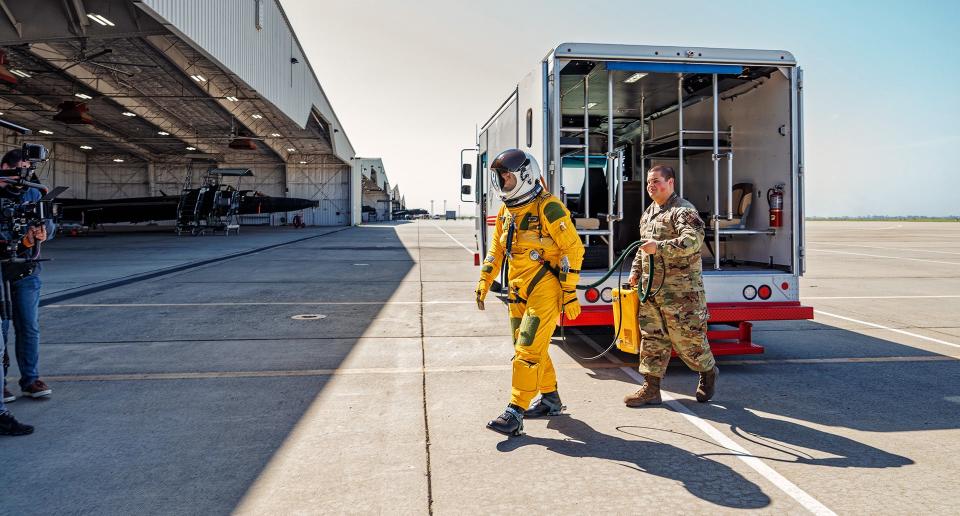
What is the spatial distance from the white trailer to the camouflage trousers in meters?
Answer: 1.07

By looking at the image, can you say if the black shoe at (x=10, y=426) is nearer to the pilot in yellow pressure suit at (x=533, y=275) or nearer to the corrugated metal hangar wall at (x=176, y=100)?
the pilot in yellow pressure suit at (x=533, y=275)

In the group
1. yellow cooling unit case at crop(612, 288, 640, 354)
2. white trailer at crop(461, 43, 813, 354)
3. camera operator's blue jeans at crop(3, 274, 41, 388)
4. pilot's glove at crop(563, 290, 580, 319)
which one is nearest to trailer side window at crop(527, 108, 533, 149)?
white trailer at crop(461, 43, 813, 354)

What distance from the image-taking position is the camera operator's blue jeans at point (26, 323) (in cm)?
452

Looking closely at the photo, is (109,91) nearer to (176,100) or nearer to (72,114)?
(72,114)

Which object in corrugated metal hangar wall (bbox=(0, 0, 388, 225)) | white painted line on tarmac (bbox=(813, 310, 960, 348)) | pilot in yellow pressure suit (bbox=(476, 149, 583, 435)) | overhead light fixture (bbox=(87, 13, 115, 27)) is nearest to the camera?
pilot in yellow pressure suit (bbox=(476, 149, 583, 435))

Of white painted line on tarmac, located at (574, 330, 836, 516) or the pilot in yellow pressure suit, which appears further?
the pilot in yellow pressure suit

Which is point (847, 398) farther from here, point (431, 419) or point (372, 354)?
point (372, 354)

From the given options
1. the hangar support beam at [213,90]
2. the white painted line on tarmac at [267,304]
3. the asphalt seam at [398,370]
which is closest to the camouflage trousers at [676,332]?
the asphalt seam at [398,370]

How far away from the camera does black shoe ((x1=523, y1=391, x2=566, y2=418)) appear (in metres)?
4.42

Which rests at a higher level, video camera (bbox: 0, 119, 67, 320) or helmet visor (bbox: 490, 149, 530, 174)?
helmet visor (bbox: 490, 149, 530, 174)

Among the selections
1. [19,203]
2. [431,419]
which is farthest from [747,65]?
[19,203]

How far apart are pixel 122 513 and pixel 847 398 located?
532cm

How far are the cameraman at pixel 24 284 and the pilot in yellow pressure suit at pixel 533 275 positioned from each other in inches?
139

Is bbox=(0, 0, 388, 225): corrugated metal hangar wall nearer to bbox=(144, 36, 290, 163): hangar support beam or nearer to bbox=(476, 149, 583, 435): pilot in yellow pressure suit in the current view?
bbox=(144, 36, 290, 163): hangar support beam
